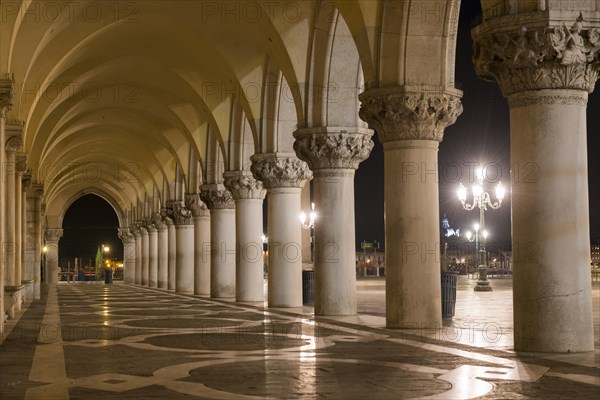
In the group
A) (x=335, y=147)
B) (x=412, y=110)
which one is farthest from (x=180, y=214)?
(x=412, y=110)

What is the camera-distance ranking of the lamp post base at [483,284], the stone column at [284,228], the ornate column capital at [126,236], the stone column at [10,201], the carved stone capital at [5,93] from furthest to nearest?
the ornate column capital at [126,236], the lamp post base at [483,284], the stone column at [284,228], the stone column at [10,201], the carved stone capital at [5,93]

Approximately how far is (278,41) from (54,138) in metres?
17.9

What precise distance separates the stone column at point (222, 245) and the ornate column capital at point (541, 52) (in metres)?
18.4

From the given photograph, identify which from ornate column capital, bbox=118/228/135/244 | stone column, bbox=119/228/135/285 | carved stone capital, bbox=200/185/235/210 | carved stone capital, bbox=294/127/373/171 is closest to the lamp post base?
carved stone capital, bbox=200/185/235/210

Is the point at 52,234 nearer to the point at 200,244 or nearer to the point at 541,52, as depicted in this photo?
the point at 200,244

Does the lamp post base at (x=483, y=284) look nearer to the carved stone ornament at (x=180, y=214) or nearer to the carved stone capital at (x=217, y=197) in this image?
the carved stone capital at (x=217, y=197)

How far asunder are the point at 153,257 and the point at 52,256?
16.9 m

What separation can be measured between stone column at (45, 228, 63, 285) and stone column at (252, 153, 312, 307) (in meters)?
40.1

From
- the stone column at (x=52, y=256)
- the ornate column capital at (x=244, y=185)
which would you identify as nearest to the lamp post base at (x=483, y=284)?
the ornate column capital at (x=244, y=185)

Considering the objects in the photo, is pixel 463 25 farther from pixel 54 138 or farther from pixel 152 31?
pixel 54 138

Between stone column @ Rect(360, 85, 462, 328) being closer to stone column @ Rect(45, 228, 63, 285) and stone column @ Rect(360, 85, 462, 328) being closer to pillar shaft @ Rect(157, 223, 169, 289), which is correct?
pillar shaft @ Rect(157, 223, 169, 289)

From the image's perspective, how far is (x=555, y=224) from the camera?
10023 mm

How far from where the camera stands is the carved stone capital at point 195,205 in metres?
32.4

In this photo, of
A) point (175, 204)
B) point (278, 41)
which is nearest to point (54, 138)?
point (175, 204)
